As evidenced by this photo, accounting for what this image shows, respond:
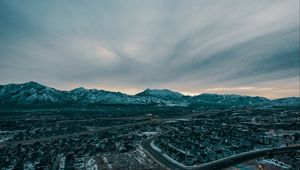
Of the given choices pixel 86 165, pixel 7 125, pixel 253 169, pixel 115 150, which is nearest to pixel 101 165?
pixel 86 165

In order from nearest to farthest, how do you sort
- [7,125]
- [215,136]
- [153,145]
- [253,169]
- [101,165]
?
[253,169]
[101,165]
[153,145]
[215,136]
[7,125]

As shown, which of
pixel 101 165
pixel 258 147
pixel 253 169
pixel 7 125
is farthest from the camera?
pixel 7 125

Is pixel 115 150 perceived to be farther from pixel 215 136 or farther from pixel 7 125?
pixel 7 125

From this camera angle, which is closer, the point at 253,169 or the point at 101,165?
the point at 253,169

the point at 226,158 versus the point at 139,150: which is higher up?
the point at 139,150

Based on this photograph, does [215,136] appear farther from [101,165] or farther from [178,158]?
[101,165]

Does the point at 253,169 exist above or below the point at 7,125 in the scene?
below

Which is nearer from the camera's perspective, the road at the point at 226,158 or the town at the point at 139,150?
the road at the point at 226,158

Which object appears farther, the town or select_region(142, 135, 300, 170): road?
the town

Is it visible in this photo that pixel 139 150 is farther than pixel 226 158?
Yes
